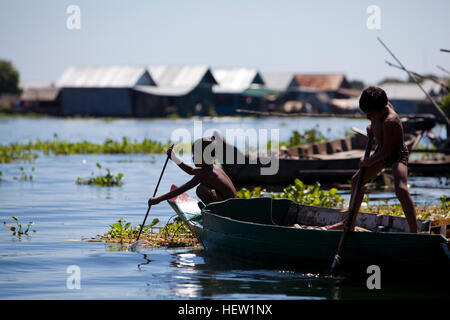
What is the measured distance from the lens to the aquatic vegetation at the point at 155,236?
8.06 m

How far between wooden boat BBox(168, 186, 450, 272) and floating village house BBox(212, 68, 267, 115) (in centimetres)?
4162

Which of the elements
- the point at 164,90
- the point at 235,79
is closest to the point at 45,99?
the point at 164,90

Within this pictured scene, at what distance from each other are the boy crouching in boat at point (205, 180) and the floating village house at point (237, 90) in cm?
4146

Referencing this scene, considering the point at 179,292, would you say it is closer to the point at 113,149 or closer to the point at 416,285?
the point at 416,285

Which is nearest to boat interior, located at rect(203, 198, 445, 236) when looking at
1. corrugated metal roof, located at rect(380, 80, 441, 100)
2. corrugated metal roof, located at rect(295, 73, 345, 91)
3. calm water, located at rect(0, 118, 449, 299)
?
calm water, located at rect(0, 118, 449, 299)

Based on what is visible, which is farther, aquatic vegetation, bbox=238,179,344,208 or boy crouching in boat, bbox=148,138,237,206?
aquatic vegetation, bbox=238,179,344,208

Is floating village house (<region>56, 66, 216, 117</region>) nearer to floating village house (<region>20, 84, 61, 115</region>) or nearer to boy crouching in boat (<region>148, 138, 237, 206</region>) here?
floating village house (<region>20, 84, 61, 115</region>)

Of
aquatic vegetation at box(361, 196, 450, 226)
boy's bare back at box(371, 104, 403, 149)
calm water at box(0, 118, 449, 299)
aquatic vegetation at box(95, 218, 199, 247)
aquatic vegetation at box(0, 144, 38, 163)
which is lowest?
calm water at box(0, 118, 449, 299)

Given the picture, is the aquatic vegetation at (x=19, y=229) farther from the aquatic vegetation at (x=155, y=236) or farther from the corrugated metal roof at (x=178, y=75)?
the corrugated metal roof at (x=178, y=75)

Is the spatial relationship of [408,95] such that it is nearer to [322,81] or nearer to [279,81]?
[322,81]

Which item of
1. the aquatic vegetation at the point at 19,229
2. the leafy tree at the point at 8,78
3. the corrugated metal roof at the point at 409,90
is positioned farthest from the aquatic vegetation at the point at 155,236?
the leafy tree at the point at 8,78

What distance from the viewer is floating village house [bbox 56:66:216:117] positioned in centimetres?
4634

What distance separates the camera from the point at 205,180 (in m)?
7.65

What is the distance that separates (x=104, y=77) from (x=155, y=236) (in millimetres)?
39659
